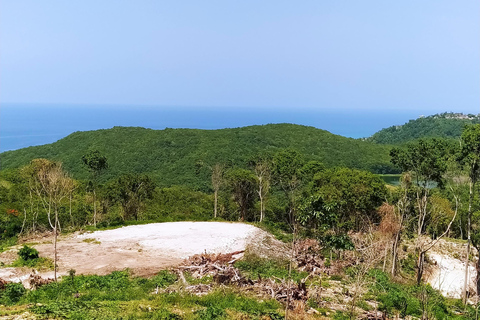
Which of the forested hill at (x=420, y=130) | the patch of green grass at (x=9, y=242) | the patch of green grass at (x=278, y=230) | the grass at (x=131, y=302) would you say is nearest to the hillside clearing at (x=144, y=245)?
the patch of green grass at (x=278, y=230)

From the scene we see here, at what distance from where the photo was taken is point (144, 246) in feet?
64.2

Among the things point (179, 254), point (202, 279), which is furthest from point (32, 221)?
point (202, 279)

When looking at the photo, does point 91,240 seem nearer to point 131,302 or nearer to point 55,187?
point 55,187

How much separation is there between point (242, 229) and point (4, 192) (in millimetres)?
22496

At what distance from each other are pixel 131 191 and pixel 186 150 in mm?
42348

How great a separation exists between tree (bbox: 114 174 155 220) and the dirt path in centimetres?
494

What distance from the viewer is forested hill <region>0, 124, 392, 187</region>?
63.5 meters

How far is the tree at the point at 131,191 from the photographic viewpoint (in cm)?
2879

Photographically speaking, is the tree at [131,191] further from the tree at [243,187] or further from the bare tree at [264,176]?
the bare tree at [264,176]

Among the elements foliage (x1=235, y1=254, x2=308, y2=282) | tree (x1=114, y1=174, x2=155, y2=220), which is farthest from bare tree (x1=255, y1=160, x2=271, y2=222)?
foliage (x1=235, y1=254, x2=308, y2=282)

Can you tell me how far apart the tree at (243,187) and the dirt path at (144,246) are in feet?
21.0

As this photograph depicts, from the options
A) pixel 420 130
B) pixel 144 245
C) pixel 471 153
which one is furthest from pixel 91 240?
pixel 420 130

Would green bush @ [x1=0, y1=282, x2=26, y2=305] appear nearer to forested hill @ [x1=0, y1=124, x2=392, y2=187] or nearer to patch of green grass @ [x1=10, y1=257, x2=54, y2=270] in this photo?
patch of green grass @ [x1=10, y1=257, x2=54, y2=270]

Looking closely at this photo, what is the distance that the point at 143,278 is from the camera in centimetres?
1330
